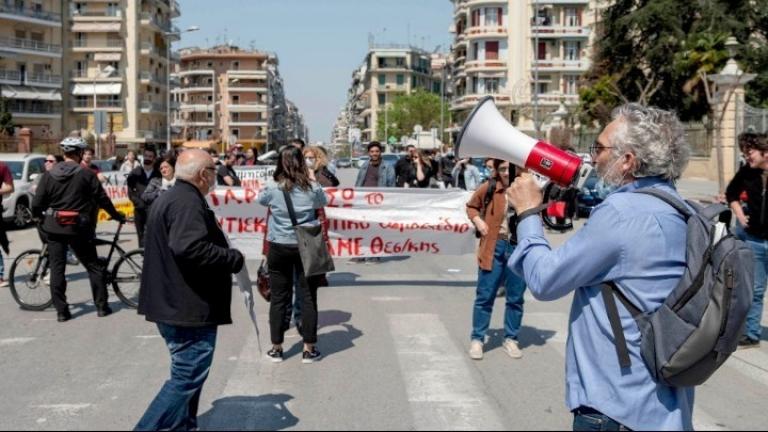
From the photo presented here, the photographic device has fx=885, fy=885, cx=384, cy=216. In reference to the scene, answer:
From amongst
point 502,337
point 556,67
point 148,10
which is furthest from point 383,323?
point 148,10

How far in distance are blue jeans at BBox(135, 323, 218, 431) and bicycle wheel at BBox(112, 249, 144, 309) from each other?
5.21m

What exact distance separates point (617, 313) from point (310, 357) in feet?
15.3

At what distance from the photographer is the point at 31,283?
386 inches

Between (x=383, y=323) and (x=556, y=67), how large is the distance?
78.2 m

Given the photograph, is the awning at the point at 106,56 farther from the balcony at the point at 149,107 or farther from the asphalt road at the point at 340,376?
the asphalt road at the point at 340,376

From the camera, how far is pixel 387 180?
14188 mm

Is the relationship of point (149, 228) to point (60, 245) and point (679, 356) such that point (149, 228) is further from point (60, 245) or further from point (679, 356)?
point (60, 245)

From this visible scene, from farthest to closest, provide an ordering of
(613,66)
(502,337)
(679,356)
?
(613,66) < (502,337) < (679,356)

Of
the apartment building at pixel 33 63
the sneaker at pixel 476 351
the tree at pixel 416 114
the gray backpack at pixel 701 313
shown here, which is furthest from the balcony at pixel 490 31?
the gray backpack at pixel 701 313

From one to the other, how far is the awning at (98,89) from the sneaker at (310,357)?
7979cm

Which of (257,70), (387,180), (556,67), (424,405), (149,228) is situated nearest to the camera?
(149,228)

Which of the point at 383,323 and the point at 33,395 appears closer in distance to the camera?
the point at 33,395

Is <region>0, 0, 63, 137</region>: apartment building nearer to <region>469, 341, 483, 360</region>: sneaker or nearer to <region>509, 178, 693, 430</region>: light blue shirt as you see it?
<region>469, 341, 483, 360</region>: sneaker

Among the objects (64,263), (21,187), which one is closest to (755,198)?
(64,263)
